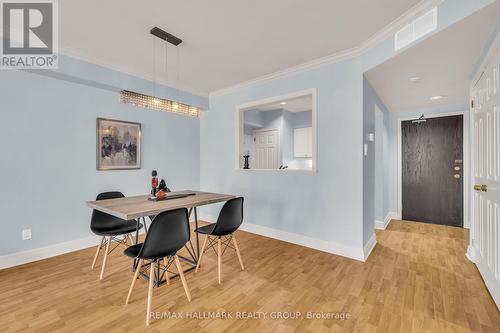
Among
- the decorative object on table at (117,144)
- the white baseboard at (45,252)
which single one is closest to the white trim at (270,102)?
the decorative object on table at (117,144)

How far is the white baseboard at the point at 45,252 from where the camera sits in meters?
2.66

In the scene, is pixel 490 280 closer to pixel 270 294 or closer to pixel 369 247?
pixel 369 247

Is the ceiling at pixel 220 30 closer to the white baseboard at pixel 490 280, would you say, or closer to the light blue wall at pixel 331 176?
the light blue wall at pixel 331 176

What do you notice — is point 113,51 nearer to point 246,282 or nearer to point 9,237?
point 9,237

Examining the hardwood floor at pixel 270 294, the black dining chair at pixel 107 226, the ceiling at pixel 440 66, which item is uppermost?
the ceiling at pixel 440 66

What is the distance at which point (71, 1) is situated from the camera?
2.02 metres

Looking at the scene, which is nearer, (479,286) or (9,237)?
(479,286)

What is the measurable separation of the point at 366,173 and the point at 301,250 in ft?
4.49

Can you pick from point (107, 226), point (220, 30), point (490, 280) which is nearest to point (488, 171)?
point (490, 280)

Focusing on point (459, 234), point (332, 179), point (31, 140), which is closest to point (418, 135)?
point (459, 234)

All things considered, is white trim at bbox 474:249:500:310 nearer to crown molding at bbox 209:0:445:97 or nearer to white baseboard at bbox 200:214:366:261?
white baseboard at bbox 200:214:366:261

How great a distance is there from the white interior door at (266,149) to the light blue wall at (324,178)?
2.16 metres

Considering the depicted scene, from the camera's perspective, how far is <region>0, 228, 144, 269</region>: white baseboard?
2656 mm

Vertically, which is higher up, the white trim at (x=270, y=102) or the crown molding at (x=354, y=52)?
the crown molding at (x=354, y=52)
